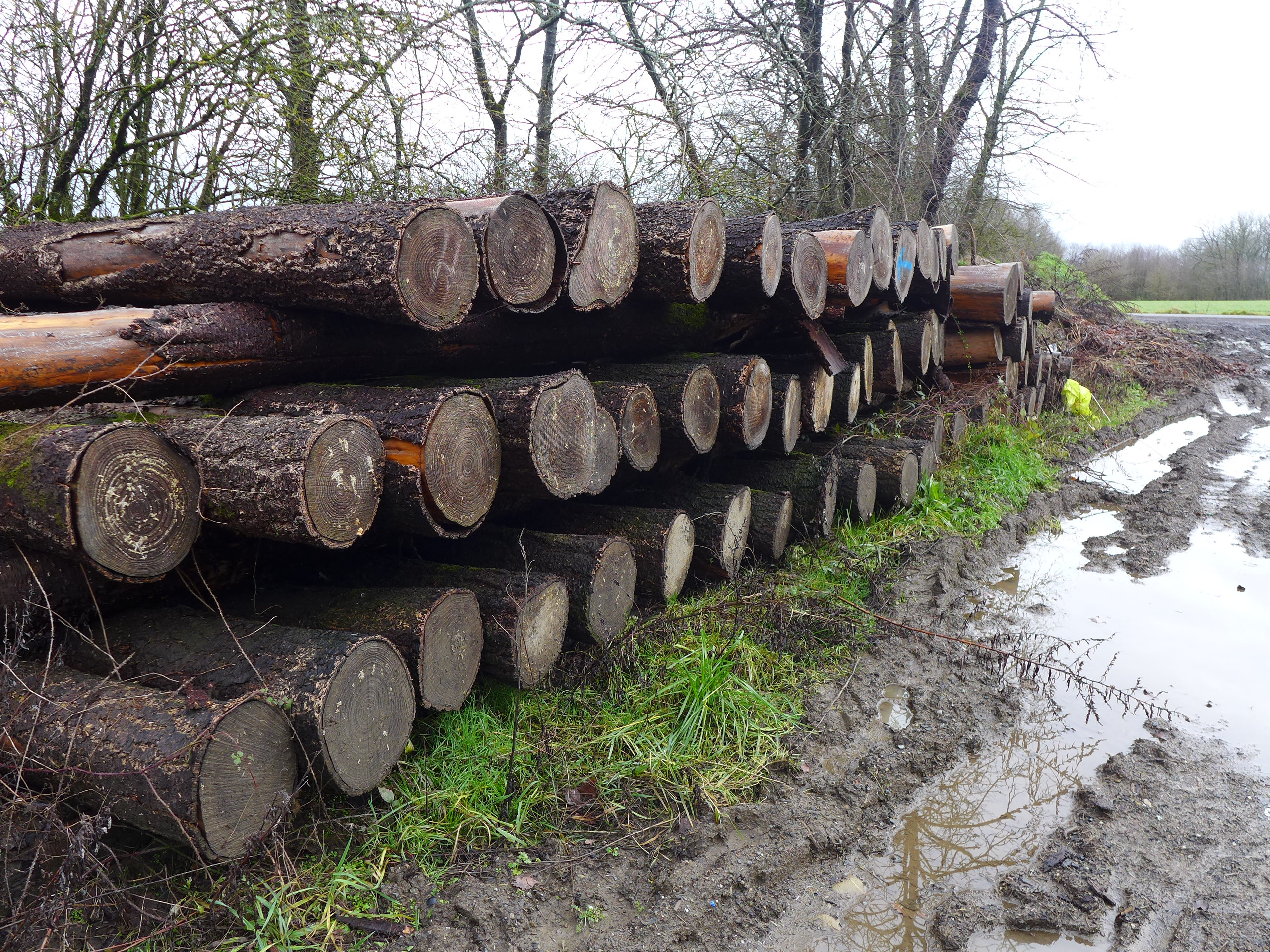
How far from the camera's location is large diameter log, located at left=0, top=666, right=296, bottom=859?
192 cm

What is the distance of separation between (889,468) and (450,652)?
11.9 feet

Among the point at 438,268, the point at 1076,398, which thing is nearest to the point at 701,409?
the point at 438,268

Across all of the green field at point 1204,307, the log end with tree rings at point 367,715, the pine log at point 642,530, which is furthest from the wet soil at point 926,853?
the green field at point 1204,307

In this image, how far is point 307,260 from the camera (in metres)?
2.48

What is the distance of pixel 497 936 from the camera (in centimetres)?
204

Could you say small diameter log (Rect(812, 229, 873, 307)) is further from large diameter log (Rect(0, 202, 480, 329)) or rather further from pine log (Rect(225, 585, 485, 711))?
pine log (Rect(225, 585, 485, 711))

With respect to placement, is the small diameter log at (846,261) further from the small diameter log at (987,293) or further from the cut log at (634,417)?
the small diameter log at (987,293)

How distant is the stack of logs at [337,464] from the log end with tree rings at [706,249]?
2 cm

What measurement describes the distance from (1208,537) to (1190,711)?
111 inches

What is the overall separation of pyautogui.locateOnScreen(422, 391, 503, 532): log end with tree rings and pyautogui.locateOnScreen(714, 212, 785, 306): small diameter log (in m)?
1.66

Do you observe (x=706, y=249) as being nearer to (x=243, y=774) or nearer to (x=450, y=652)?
(x=450, y=652)

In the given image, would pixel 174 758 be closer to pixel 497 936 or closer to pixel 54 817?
pixel 54 817

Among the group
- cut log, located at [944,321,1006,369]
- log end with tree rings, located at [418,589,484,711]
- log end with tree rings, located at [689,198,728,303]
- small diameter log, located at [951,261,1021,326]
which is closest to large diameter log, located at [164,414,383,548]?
log end with tree rings, located at [418,589,484,711]

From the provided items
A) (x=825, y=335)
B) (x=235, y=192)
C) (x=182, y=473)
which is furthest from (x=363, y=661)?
(x=235, y=192)
